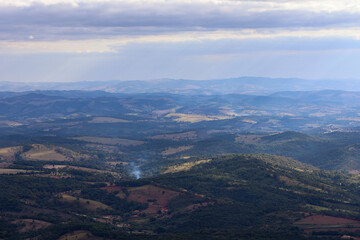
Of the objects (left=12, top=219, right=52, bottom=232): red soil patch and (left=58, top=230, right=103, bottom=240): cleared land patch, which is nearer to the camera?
(left=58, top=230, right=103, bottom=240): cleared land patch

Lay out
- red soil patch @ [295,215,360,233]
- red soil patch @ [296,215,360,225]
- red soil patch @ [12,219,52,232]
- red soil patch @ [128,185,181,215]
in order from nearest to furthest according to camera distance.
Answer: red soil patch @ [295,215,360,233], red soil patch @ [296,215,360,225], red soil patch @ [12,219,52,232], red soil patch @ [128,185,181,215]

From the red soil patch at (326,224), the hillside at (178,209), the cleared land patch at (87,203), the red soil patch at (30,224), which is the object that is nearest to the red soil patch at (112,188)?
the hillside at (178,209)

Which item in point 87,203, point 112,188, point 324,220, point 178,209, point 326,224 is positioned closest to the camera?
point 326,224

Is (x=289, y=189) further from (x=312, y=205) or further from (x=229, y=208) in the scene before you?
(x=229, y=208)

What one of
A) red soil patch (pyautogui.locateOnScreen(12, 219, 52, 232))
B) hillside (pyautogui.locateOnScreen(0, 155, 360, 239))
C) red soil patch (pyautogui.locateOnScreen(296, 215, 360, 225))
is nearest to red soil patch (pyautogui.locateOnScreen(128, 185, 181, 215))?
hillside (pyautogui.locateOnScreen(0, 155, 360, 239))

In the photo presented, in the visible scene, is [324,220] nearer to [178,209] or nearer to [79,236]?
[178,209]

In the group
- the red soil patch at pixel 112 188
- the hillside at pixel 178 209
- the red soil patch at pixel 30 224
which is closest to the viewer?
the hillside at pixel 178 209

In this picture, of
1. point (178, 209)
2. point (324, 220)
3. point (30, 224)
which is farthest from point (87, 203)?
point (324, 220)

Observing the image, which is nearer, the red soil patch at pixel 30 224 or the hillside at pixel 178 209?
the hillside at pixel 178 209

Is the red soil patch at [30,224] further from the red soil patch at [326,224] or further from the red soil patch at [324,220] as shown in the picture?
the red soil patch at [324,220]

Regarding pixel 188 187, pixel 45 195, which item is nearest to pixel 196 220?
pixel 188 187

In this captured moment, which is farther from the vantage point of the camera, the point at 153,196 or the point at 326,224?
the point at 153,196

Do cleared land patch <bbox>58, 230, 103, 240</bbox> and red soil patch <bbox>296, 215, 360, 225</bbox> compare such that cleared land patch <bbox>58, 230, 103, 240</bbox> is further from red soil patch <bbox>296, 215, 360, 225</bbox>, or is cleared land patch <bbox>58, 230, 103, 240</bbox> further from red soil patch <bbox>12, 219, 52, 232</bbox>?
red soil patch <bbox>296, 215, 360, 225</bbox>
